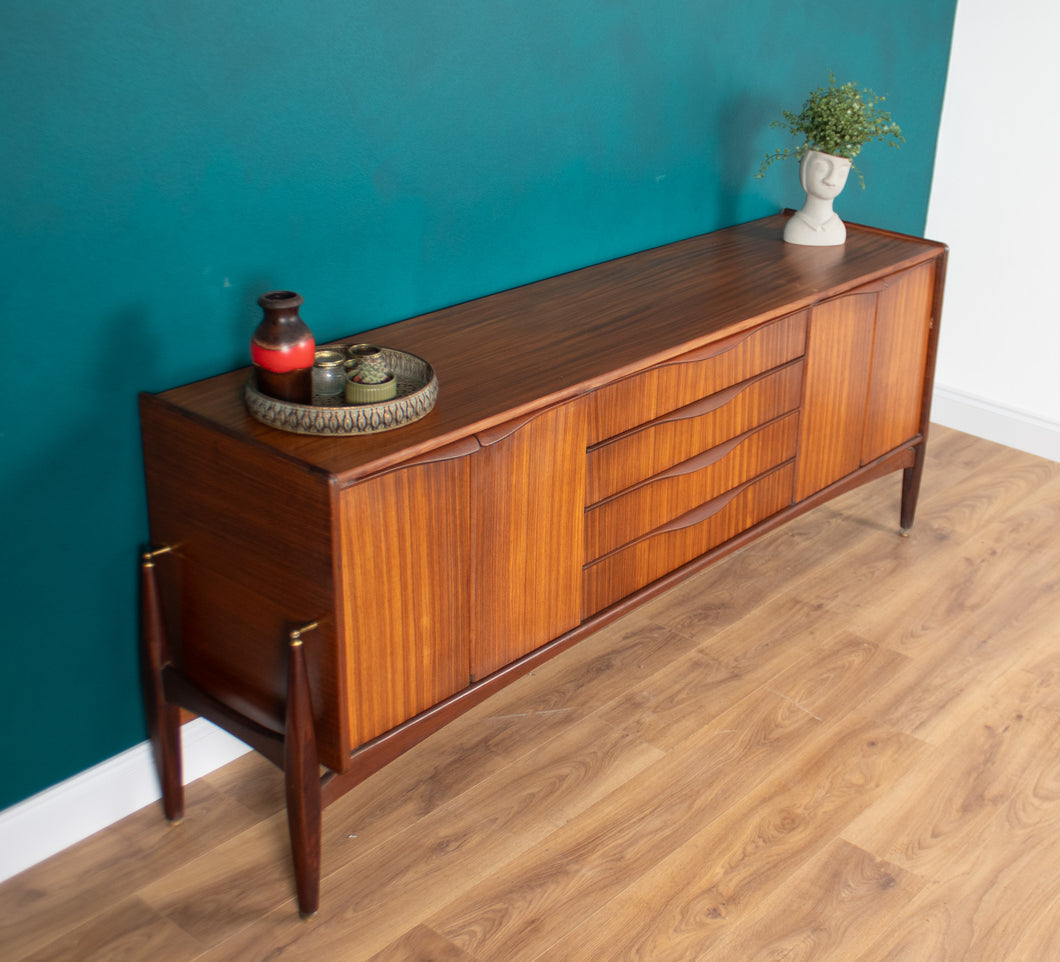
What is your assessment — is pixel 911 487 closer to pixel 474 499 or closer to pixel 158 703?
pixel 474 499

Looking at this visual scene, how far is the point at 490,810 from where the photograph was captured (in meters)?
2.09

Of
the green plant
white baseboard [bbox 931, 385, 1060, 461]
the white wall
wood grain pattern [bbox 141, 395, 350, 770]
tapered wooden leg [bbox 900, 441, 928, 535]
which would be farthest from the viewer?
white baseboard [bbox 931, 385, 1060, 461]

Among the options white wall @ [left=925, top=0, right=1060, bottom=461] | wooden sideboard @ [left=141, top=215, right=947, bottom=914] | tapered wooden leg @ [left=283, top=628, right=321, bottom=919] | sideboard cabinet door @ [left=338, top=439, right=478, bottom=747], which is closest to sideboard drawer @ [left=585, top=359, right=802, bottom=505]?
wooden sideboard @ [left=141, top=215, right=947, bottom=914]

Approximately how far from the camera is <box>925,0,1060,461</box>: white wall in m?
3.30

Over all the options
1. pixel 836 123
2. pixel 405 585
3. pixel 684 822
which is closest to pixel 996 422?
pixel 836 123

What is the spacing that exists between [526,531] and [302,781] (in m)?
0.54

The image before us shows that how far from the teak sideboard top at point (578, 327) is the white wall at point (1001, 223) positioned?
0.81m

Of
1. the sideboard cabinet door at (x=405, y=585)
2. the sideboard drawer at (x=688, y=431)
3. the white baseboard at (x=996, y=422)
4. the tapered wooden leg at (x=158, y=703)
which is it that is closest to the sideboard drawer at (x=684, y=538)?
the sideboard drawer at (x=688, y=431)

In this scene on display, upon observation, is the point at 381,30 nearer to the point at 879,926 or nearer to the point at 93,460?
the point at 93,460

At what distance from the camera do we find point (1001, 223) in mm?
3479

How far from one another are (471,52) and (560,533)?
3.04 ft

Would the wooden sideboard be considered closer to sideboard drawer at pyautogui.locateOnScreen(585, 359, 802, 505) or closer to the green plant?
sideboard drawer at pyautogui.locateOnScreen(585, 359, 802, 505)

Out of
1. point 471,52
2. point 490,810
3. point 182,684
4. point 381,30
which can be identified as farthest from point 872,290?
point 182,684

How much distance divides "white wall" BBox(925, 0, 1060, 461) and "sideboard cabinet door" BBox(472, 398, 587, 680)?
209 centimetres
